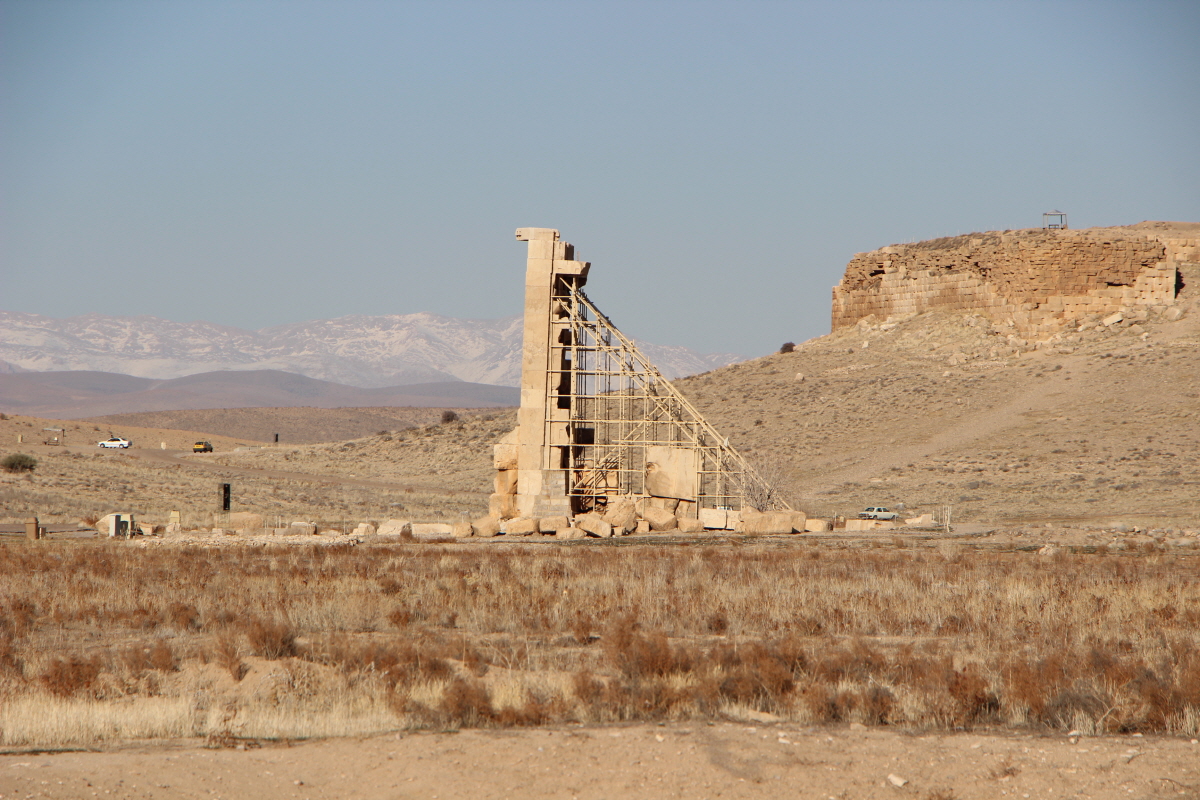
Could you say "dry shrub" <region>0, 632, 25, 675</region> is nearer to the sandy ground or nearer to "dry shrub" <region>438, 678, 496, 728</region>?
the sandy ground

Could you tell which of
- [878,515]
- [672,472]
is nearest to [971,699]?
[672,472]

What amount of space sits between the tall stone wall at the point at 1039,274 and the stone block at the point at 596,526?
38414mm

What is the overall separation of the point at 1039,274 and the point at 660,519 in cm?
3663

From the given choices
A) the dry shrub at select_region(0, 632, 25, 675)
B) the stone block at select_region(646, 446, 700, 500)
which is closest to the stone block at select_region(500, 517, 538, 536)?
the stone block at select_region(646, 446, 700, 500)

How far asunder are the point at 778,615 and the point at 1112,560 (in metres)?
9.55

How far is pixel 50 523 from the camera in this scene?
33.8 metres

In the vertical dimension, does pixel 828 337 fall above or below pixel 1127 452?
above

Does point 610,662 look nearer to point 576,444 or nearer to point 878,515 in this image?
point 576,444

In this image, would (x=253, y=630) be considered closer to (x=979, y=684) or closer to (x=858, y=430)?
(x=979, y=684)

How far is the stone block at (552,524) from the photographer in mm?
28906

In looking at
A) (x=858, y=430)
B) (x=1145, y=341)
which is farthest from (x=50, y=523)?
(x=1145, y=341)

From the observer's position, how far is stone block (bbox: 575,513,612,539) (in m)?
28.3

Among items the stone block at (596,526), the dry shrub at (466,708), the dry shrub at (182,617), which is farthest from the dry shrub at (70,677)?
the stone block at (596,526)

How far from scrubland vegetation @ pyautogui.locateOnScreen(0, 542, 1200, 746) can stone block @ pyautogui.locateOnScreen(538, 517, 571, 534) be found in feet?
23.0
